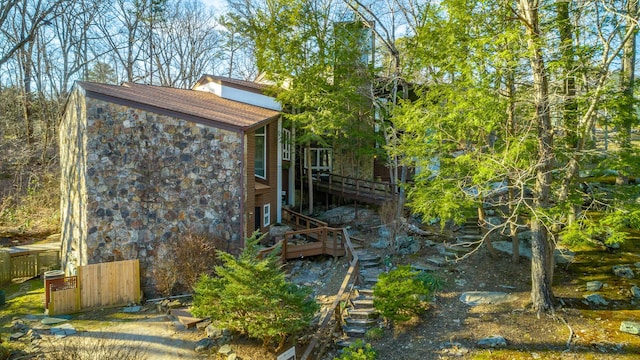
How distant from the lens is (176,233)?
38.3ft

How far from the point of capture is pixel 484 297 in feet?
32.3

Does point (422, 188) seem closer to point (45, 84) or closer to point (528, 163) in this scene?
point (528, 163)

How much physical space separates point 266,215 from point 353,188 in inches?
193

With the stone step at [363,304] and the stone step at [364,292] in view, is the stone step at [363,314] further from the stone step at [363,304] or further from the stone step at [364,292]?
the stone step at [364,292]

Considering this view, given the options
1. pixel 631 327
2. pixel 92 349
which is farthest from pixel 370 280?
pixel 92 349

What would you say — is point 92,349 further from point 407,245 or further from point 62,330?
point 407,245

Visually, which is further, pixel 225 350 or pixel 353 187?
pixel 353 187

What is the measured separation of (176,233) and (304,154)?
9.24 metres

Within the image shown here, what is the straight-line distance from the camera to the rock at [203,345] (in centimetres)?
843

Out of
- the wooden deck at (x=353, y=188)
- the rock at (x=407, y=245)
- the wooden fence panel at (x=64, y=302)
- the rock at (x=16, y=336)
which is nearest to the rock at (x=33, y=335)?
the rock at (x=16, y=336)

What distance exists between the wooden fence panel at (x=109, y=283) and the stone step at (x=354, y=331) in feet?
20.4

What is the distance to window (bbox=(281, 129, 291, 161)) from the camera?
17984 mm

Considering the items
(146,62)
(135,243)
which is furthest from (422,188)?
(146,62)

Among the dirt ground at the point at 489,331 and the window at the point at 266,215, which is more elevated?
the window at the point at 266,215
